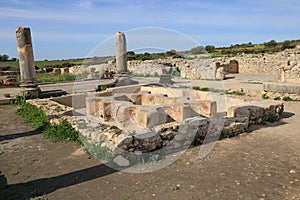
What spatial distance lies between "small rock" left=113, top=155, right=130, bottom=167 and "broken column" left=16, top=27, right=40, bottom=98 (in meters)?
7.66

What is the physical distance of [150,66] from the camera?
80.1 ft

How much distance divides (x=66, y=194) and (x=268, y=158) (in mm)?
3839

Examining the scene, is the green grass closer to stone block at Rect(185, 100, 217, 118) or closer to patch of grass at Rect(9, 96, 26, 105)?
stone block at Rect(185, 100, 217, 118)

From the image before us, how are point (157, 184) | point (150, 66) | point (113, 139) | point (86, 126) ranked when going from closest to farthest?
point (157, 184), point (113, 139), point (86, 126), point (150, 66)

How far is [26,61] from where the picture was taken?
1059cm

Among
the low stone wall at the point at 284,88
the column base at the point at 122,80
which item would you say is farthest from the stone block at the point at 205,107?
the column base at the point at 122,80

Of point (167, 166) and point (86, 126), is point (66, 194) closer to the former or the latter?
point (167, 166)

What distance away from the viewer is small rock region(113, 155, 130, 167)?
15.4ft

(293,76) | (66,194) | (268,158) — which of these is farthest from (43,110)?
(293,76)

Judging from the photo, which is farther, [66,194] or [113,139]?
[113,139]

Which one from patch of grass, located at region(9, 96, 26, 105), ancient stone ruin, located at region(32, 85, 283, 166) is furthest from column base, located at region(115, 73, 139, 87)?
patch of grass, located at region(9, 96, 26, 105)

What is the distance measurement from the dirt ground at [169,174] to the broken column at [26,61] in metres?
5.34

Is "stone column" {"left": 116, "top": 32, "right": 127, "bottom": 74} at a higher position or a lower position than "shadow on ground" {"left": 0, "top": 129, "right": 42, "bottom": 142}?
higher

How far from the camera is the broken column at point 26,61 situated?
1026 cm
